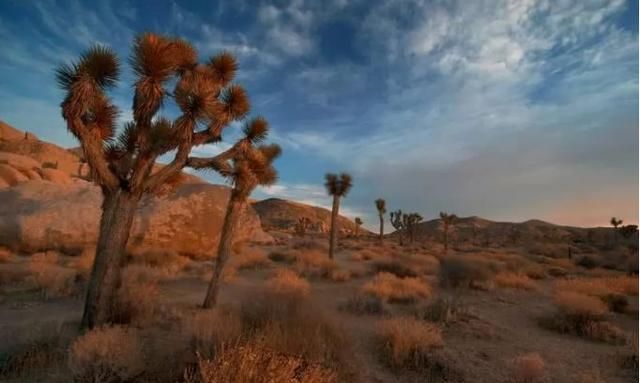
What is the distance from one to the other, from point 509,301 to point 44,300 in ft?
39.1

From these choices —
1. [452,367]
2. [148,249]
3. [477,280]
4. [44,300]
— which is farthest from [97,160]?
[477,280]

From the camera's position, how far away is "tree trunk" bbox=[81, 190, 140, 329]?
6309 millimetres

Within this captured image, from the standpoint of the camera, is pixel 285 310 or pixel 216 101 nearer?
pixel 285 310

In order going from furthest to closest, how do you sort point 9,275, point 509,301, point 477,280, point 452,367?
point 477,280 → point 509,301 → point 9,275 → point 452,367

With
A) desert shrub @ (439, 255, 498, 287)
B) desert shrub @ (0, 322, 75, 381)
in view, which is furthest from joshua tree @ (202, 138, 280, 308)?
desert shrub @ (439, 255, 498, 287)

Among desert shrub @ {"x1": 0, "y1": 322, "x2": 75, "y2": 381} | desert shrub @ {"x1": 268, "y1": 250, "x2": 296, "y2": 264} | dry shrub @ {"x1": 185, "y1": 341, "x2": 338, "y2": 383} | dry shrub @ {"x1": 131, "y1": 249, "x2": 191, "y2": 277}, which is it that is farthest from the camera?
desert shrub @ {"x1": 268, "y1": 250, "x2": 296, "y2": 264}

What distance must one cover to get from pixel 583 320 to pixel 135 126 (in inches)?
390

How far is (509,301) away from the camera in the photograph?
36.7 ft

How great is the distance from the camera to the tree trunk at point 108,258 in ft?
20.7

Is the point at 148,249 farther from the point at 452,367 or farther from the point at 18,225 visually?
the point at 452,367

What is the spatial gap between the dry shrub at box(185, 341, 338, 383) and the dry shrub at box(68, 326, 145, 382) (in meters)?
0.84

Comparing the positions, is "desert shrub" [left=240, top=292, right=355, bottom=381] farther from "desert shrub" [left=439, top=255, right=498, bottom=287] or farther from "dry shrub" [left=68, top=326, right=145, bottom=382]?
"desert shrub" [left=439, top=255, right=498, bottom=287]

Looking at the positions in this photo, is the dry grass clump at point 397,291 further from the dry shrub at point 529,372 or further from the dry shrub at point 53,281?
the dry shrub at point 53,281

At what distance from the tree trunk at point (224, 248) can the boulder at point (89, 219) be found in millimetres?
8907
